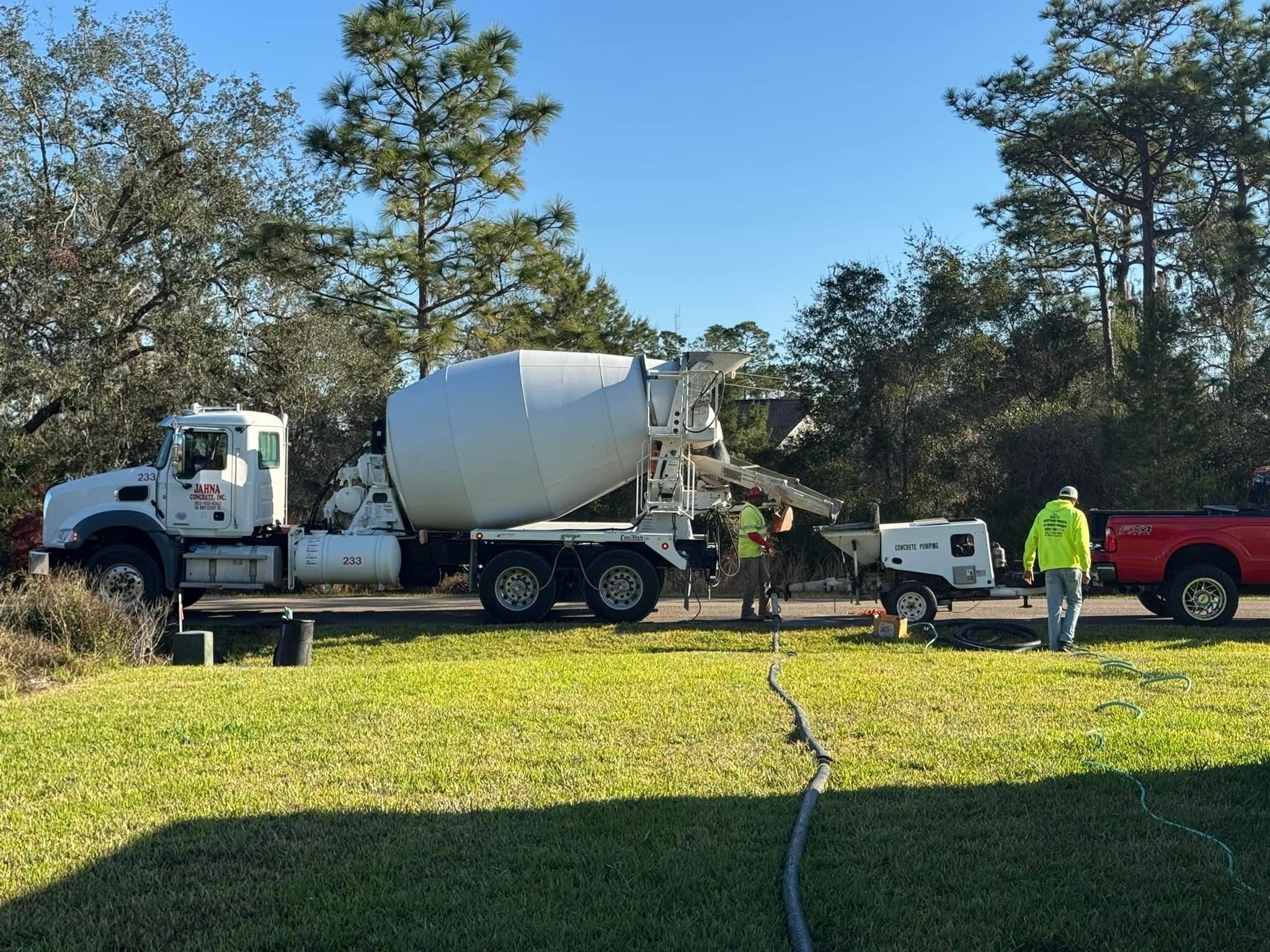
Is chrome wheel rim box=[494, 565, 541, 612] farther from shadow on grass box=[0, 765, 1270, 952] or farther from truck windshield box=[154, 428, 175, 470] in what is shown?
shadow on grass box=[0, 765, 1270, 952]

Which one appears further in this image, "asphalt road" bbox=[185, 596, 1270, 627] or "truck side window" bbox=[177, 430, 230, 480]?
"truck side window" bbox=[177, 430, 230, 480]

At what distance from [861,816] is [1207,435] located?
19261 millimetres

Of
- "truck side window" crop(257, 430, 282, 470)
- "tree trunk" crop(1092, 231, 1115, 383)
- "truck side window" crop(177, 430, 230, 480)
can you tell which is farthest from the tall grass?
"tree trunk" crop(1092, 231, 1115, 383)

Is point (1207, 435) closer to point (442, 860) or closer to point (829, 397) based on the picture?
point (829, 397)

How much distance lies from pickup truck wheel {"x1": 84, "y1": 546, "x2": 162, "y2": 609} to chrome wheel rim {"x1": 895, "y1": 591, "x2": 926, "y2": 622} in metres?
9.88

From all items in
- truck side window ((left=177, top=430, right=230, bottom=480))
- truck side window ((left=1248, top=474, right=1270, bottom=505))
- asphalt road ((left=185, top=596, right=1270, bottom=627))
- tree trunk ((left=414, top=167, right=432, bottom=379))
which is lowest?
asphalt road ((left=185, top=596, right=1270, bottom=627))

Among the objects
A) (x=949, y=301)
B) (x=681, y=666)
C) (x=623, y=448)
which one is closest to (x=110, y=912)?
(x=681, y=666)

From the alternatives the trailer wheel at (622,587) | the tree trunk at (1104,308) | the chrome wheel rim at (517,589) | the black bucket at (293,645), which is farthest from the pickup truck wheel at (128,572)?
the tree trunk at (1104,308)

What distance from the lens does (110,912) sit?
4281mm

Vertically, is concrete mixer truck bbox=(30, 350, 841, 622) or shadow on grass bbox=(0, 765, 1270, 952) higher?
concrete mixer truck bbox=(30, 350, 841, 622)

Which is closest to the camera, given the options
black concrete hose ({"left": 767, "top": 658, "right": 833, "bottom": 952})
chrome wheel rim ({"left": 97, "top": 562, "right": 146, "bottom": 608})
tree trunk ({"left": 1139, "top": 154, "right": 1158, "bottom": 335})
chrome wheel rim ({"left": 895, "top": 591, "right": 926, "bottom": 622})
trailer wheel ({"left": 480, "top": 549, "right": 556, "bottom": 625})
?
black concrete hose ({"left": 767, "top": 658, "right": 833, "bottom": 952})

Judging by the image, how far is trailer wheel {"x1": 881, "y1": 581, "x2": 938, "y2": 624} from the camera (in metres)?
14.2

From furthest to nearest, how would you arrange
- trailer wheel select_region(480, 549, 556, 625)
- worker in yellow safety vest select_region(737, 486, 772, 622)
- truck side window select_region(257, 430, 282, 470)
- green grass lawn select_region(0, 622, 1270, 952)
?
truck side window select_region(257, 430, 282, 470), trailer wheel select_region(480, 549, 556, 625), worker in yellow safety vest select_region(737, 486, 772, 622), green grass lawn select_region(0, 622, 1270, 952)

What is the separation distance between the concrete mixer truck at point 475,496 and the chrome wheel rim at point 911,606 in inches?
65.0
